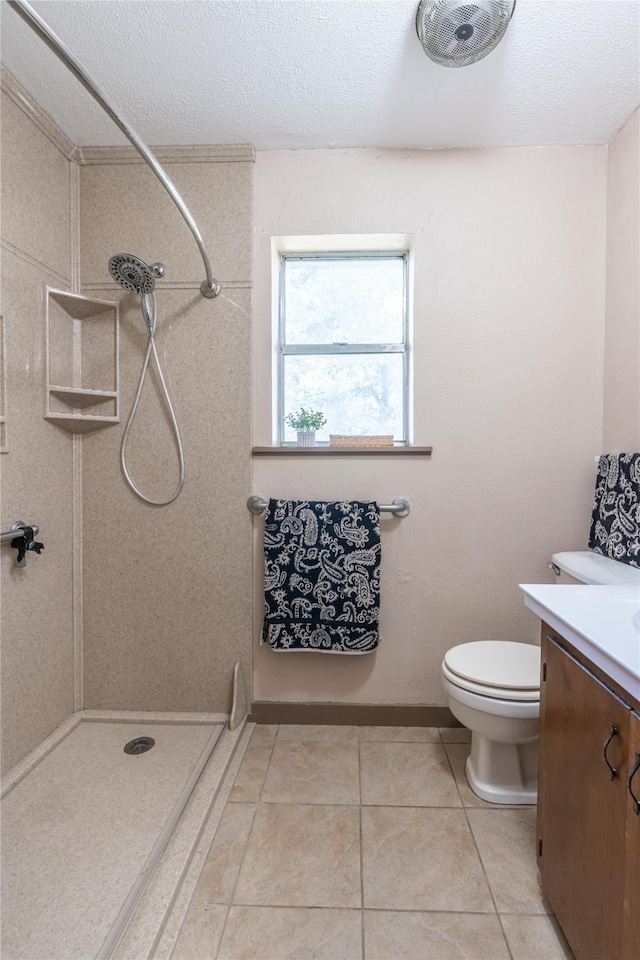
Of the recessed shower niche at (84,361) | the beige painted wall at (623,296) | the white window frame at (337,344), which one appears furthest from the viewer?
the white window frame at (337,344)

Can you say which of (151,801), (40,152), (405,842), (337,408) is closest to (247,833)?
(151,801)

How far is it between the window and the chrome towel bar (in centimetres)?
32

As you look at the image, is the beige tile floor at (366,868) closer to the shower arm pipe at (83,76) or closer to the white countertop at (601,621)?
the white countertop at (601,621)

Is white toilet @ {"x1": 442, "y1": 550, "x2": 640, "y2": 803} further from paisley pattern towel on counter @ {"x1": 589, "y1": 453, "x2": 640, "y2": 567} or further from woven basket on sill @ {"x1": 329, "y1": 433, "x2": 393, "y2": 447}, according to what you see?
woven basket on sill @ {"x1": 329, "y1": 433, "x2": 393, "y2": 447}

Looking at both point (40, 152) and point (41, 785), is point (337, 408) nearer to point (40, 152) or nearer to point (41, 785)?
point (40, 152)

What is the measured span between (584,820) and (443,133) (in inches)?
87.2

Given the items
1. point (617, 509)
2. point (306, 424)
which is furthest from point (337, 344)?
point (617, 509)

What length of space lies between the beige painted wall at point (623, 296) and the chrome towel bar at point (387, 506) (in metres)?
0.84

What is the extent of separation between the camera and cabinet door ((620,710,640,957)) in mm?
715

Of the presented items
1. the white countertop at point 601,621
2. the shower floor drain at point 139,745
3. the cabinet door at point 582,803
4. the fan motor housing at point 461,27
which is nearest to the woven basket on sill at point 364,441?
the white countertop at point 601,621

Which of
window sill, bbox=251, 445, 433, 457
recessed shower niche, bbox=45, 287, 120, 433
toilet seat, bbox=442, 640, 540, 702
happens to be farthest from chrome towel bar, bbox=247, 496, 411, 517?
recessed shower niche, bbox=45, 287, 120, 433

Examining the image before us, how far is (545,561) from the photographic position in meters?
1.84

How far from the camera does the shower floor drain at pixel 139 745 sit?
1.68m

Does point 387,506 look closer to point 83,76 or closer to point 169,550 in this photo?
point 169,550
